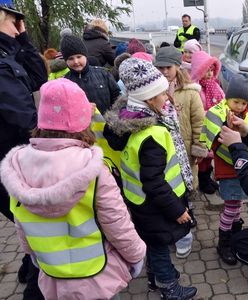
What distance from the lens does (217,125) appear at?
257 centimetres

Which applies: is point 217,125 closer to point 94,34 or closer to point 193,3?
point 94,34

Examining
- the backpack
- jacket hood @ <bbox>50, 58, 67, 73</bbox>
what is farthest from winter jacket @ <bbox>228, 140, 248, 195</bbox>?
jacket hood @ <bbox>50, 58, 67, 73</bbox>

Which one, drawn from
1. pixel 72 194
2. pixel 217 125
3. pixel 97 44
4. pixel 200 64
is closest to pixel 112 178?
pixel 72 194

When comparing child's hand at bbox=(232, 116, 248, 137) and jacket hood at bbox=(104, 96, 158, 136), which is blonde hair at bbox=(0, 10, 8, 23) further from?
child's hand at bbox=(232, 116, 248, 137)

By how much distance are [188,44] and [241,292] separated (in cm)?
299

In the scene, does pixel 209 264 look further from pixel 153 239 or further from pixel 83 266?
pixel 83 266

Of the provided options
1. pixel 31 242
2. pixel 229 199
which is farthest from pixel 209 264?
pixel 31 242

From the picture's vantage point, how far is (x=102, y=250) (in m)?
1.69

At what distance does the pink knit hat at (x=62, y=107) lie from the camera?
1.56m

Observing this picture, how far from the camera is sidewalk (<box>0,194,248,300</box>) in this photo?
255 cm

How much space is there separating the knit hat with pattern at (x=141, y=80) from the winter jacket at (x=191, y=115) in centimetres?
99

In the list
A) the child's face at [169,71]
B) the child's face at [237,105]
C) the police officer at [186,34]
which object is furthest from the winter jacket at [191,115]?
the police officer at [186,34]

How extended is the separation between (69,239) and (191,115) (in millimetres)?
1883

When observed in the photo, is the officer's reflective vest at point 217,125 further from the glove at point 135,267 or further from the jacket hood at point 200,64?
the glove at point 135,267
